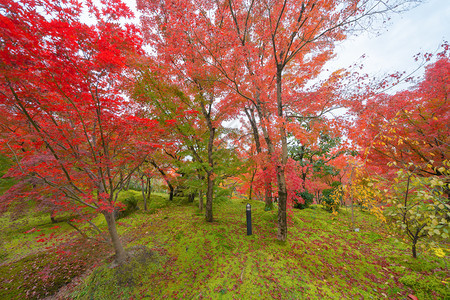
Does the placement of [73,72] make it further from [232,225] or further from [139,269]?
[232,225]

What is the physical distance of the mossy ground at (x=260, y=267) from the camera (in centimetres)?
317

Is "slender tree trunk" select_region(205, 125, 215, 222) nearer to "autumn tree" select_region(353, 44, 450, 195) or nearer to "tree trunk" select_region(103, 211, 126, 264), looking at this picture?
"tree trunk" select_region(103, 211, 126, 264)

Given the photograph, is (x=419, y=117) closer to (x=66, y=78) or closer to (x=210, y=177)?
(x=210, y=177)

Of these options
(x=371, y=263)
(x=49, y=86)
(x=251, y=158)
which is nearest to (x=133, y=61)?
(x=49, y=86)

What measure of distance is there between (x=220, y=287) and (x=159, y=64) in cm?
692

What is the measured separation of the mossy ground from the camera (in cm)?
317

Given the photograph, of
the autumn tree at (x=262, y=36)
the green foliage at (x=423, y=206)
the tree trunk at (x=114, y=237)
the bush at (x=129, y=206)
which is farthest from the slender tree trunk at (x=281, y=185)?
the bush at (x=129, y=206)

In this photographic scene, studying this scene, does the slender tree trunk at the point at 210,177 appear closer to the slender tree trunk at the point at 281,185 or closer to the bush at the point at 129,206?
the slender tree trunk at the point at 281,185

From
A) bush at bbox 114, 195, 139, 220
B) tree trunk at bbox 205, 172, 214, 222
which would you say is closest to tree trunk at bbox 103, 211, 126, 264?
tree trunk at bbox 205, 172, 214, 222

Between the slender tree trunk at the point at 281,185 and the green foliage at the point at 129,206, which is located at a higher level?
the slender tree trunk at the point at 281,185

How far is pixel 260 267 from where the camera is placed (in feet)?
12.7

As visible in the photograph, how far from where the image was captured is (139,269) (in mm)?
4102

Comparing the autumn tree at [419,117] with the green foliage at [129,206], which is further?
the green foliage at [129,206]

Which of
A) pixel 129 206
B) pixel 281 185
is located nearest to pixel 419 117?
pixel 281 185
